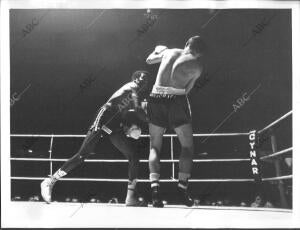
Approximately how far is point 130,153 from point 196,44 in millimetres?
1158

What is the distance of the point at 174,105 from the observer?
5.93 meters

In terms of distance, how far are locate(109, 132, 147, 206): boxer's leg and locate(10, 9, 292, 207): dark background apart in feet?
0.21

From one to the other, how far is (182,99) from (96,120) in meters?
0.81

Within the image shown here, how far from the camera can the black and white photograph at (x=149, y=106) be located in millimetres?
5930

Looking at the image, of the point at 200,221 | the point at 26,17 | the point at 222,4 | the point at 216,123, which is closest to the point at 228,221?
the point at 200,221

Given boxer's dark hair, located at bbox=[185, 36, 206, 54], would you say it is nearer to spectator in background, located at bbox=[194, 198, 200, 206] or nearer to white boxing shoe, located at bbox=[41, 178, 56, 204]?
spectator in background, located at bbox=[194, 198, 200, 206]

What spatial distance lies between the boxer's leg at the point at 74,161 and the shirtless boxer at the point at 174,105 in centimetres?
53

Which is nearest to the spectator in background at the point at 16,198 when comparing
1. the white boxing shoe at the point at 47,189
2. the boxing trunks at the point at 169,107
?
the white boxing shoe at the point at 47,189

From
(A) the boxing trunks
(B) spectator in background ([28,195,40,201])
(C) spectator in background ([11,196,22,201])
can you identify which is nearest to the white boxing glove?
(A) the boxing trunks

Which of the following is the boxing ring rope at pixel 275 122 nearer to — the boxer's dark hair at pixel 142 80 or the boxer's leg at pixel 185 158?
the boxer's leg at pixel 185 158

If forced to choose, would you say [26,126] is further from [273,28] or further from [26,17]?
[273,28]

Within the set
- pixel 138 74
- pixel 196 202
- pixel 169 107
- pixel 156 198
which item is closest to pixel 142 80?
pixel 138 74

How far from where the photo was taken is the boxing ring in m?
5.70

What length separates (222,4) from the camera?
589cm
